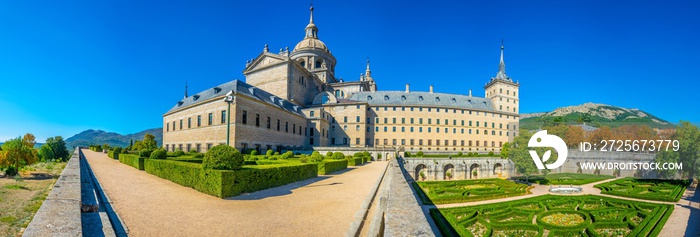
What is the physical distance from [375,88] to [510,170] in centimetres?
4308

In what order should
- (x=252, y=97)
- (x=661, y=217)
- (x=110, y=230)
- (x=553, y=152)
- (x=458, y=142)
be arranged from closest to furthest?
(x=110, y=230), (x=661, y=217), (x=252, y=97), (x=553, y=152), (x=458, y=142)

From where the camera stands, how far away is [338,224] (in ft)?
24.2

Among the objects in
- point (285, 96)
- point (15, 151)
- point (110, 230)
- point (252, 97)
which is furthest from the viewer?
point (285, 96)

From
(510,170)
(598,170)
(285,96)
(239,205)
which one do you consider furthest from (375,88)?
(239,205)

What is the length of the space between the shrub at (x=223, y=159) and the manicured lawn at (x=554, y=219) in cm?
851

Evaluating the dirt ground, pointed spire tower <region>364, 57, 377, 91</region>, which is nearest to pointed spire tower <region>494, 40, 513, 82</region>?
pointed spire tower <region>364, 57, 377, 91</region>

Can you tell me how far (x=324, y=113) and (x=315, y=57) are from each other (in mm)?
16799

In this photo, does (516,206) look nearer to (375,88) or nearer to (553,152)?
(553,152)

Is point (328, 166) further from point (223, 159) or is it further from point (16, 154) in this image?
point (16, 154)

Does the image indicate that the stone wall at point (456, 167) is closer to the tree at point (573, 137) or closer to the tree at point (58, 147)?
the tree at point (573, 137)

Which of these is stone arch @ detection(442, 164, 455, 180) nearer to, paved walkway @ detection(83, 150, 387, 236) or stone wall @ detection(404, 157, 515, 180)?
stone wall @ detection(404, 157, 515, 180)

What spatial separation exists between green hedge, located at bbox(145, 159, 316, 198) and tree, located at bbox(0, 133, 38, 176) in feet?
44.8

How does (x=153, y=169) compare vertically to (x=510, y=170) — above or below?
above

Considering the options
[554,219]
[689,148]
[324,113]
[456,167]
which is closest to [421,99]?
[324,113]
